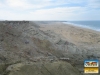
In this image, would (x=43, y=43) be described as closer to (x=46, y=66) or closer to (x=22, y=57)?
(x=22, y=57)

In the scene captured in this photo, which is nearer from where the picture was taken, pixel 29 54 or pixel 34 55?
pixel 29 54

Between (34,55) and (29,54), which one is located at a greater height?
(29,54)

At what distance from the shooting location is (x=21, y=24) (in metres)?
29.3

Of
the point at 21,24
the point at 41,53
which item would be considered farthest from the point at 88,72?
the point at 21,24

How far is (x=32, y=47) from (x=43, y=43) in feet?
9.27

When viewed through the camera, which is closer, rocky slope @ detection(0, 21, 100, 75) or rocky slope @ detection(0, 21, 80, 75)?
Result: rocky slope @ detection(0, 21, 80, 75)

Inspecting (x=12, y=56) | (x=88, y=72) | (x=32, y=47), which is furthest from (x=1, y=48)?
(x=88, y=72)

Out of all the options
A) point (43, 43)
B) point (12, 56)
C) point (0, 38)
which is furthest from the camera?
point (43, 43)

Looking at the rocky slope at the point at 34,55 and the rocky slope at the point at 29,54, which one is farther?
the rocky slope at the point at 34,55

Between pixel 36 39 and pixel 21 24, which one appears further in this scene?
pixel 21 24

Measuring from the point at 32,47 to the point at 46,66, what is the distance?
728 centimetres

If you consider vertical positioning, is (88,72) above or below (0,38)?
below

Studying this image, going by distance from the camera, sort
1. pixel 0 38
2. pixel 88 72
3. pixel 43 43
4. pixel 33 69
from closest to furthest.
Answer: pixel 33 69
pixel 88 72
pixel 0 38
pixel 43 43

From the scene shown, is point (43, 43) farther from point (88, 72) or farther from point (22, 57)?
point (88, 72)
